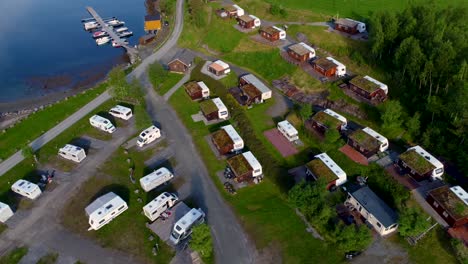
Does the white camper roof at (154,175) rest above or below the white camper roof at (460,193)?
below

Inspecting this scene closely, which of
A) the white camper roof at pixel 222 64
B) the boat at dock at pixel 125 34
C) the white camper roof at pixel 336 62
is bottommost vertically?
the boat at dock at pixel 125 34

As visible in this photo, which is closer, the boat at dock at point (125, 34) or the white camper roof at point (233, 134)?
the white camper roof at point (233, 134)

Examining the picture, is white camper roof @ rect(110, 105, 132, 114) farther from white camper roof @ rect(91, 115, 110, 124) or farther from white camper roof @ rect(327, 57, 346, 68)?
white camper roof @ rect(327, 57, 346, 68)

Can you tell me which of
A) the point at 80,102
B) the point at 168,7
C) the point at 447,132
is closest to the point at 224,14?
the point at 168,7

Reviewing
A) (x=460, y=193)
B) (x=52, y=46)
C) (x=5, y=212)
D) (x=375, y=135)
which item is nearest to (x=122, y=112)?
(x=5, y=212)

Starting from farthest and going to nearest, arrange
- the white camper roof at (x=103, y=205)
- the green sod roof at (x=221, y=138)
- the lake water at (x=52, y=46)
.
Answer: the lake water at (x=52, y=46) < the green sod roof at (x=221, y=138) < the white camper roof at (x=103, y=205)

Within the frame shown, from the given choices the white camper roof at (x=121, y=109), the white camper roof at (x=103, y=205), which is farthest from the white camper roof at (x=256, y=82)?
the white camper roof at (x=103, y=205)

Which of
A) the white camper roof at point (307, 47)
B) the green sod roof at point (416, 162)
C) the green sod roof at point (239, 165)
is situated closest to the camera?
the green sod roof at point (416, 162)

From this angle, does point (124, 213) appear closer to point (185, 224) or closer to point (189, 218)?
point (185, 224)

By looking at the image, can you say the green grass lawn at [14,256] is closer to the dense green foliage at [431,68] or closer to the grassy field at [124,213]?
the grassy field at [124,213]
